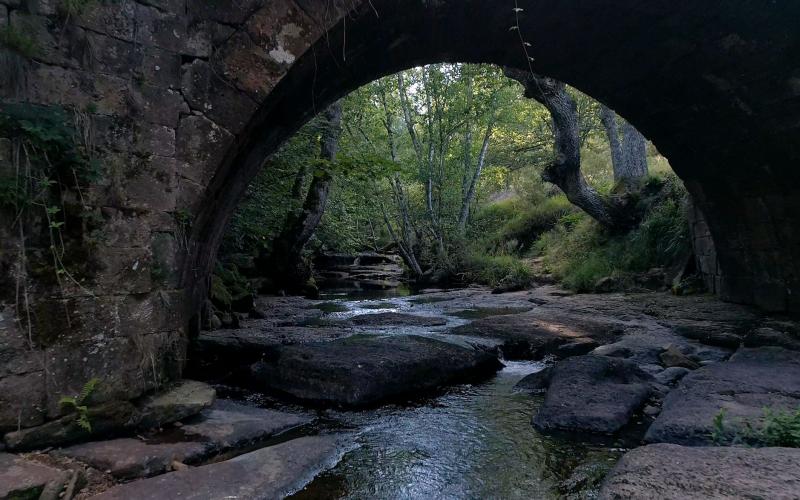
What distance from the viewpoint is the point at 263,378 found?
407cm

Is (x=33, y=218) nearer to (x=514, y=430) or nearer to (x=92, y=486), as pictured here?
(x=92, y=486)

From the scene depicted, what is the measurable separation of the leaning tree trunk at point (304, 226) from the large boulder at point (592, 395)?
617 centimetres

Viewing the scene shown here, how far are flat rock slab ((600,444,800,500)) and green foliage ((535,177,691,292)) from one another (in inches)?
290

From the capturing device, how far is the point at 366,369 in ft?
12.6

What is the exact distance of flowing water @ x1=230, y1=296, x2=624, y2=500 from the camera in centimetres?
234

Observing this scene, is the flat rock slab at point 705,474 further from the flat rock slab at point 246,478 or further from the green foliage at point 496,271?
the green foliage at point 496,271

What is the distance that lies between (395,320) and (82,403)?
4.63 metres

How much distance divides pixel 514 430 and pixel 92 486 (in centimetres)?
226

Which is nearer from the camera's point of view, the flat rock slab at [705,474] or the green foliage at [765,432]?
the flat rock slab at [705,474]

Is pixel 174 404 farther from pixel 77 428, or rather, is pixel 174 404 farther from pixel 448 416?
pixel 448 416

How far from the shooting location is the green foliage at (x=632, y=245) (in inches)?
365

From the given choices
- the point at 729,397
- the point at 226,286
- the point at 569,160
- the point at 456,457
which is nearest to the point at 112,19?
the point at 456,457

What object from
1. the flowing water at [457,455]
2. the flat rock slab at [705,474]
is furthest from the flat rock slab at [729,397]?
the flat rock slab at [705,474]

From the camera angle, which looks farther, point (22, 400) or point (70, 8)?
point (70, 8)
